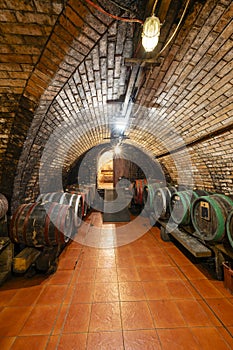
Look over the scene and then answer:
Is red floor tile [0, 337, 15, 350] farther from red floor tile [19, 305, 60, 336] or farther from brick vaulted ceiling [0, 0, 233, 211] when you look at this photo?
brick vaulted ceiling [0, 0, 233, 211]

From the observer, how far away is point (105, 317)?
2189 millimetres

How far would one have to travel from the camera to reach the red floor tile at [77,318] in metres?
2.02

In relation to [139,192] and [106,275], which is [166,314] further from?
[139,192]

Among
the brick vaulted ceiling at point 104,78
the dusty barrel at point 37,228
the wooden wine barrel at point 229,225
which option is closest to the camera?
the brick vaulted ceiling at point 104,78

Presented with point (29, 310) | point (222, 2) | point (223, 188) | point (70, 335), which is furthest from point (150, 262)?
point (222, 2)

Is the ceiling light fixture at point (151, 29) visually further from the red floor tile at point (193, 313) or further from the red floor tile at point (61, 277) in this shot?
the red floor tile at point (61, 277)

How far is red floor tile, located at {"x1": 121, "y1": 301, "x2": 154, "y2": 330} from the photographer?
81.3 inches

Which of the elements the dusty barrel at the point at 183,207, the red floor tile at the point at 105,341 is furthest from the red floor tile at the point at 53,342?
the dusty barrel at the point at 183,207

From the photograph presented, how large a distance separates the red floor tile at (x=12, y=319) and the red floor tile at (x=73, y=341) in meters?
0.59

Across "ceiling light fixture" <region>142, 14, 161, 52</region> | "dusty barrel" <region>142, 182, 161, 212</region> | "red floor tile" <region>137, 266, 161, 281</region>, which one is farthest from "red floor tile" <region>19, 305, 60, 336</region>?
"dusty barrel" <region>142, 182, 161, 212</region>

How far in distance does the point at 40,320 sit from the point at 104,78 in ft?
12.5

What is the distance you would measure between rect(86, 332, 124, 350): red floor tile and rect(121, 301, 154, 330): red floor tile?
0.54 ft

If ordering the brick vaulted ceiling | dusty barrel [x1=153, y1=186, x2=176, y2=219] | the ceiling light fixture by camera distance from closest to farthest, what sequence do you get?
1. the ceiling light fixture
2. the brick vaulted ceiling
3. dusty barrel [x1=153, y1=186, x2=176, y2=219]

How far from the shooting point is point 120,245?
14.4 feet
